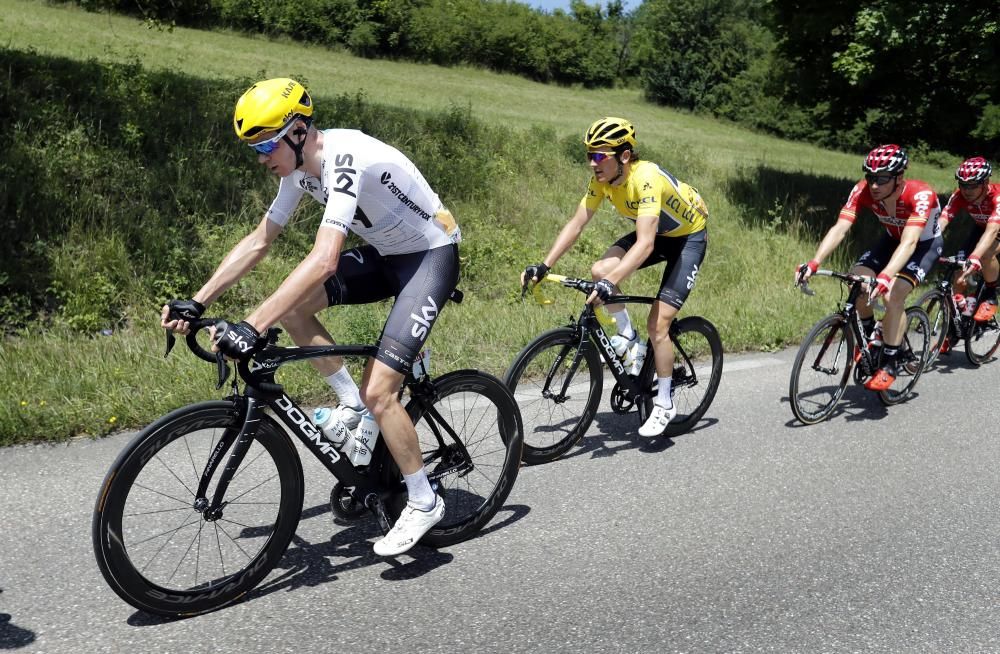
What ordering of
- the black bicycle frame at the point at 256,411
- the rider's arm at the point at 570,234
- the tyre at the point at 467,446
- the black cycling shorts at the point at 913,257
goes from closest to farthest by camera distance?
the black bicycle frame at the point at 256,411
the tyre at the point at 467,446
the rider's arm at the point at 570,234
the black cycling shorts at the point at 913,257

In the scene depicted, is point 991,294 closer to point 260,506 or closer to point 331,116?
point 260,506

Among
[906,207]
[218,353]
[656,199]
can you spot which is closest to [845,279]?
[906,207]

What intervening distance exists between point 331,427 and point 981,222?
729 centimetres

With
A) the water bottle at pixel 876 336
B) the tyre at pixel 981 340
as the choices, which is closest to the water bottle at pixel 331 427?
the water bottle at pixel 876 336

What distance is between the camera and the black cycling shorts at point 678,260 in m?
5.87

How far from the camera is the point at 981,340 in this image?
340 inches

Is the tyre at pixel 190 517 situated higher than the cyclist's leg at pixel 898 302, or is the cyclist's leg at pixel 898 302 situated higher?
the cyclist's leg at pixel 898 302

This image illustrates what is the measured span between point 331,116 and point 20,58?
15.8ft

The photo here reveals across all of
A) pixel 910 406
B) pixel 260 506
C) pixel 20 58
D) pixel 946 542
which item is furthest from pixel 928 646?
pixel 20 58

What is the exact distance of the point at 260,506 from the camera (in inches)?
161

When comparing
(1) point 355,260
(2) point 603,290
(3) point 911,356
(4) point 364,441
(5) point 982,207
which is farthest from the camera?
(5) point 982,207

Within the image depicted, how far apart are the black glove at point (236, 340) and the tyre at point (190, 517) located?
1.14 feet

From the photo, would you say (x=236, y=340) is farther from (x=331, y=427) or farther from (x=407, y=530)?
(x=407, y=530)

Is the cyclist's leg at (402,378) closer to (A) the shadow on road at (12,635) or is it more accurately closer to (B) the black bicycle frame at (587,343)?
(A) the shadow on road at (12,635)
